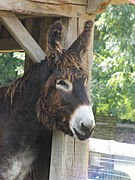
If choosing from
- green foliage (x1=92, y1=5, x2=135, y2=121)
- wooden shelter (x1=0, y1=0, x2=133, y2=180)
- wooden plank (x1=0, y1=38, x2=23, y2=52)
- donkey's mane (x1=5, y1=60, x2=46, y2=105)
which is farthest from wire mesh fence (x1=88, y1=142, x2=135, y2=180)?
green foliage (x1=92, y1=5, x2=135, y2=121)

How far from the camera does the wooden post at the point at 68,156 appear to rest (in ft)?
11.2

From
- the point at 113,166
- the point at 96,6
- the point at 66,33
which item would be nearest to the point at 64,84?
the point at 66,33

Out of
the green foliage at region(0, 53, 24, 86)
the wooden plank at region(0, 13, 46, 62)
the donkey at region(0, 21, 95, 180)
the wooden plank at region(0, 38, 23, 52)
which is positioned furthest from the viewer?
the green foliage at region(0, 53, 24, 86)

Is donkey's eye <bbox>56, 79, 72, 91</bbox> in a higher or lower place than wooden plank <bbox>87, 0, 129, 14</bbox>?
lower

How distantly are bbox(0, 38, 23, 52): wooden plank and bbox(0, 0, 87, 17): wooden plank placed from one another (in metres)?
1.57

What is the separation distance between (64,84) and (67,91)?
0.07 metres

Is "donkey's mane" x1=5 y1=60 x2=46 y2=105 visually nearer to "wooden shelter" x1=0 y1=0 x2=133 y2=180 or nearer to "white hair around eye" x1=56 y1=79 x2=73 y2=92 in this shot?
"wooden shelter" x1=0 y1=0 x2=133 y2=180

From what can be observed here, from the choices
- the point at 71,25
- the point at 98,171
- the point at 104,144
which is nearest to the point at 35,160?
the point at 71,25

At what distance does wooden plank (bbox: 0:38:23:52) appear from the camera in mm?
5000

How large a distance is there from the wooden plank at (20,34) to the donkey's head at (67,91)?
0.56 feet

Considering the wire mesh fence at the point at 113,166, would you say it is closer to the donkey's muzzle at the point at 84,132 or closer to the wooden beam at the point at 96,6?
the wooden beam at the point at 96,6

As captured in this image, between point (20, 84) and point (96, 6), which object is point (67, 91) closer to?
point (20, 84)

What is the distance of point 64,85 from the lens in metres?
3.19

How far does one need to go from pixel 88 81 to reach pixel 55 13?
617mm
